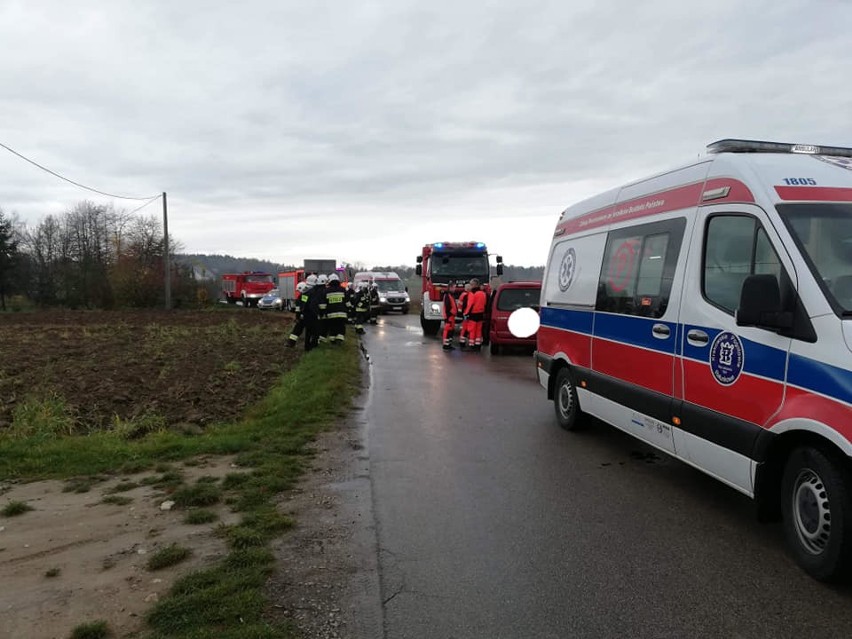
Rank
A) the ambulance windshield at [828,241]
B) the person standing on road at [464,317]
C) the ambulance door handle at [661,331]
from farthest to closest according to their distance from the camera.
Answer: the person standing on road at [464,317] → the ambulance door handle at [661,331] → the ambulance windshield at [828,241]

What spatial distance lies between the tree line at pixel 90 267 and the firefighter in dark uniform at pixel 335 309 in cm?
3473

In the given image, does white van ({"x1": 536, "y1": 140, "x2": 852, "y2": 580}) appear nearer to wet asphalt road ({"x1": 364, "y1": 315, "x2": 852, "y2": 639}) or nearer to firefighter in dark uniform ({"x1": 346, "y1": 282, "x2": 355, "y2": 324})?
wet asphalt road ({"x1": 364, "y1": 315, "x2": 852, "y2": 639})

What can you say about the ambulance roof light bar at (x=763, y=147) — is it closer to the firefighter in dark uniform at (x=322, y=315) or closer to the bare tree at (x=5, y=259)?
the firefighter in dark uniform at (x=322, y=315)

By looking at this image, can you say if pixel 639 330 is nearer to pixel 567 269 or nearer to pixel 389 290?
pixel 567 269

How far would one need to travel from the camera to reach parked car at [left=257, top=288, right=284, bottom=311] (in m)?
47.7

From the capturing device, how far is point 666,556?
156 inches

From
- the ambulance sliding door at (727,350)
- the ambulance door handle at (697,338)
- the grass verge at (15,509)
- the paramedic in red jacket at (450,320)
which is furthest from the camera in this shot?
the paramedic in red jacket at (450,320)

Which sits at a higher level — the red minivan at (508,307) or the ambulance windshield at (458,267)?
the ambulance windshield at (458,267)

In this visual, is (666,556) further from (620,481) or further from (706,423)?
(620,481)

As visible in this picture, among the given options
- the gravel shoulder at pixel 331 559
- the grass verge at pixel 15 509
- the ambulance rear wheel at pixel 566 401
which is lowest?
the grass verge at pixel 15 509

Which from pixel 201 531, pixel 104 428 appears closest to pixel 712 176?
pixel 201 531

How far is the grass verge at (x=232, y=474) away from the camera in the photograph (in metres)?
3.15

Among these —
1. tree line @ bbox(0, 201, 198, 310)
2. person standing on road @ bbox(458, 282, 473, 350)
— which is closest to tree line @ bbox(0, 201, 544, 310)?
tree line @ bbox(0, 201, 198, 310)

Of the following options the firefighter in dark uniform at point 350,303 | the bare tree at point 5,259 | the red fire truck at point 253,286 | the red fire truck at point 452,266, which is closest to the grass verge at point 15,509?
the firefighter in dark uniform at point 350,303
